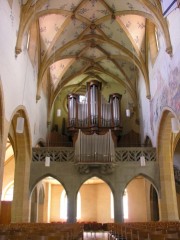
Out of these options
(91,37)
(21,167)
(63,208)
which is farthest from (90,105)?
(63,208)

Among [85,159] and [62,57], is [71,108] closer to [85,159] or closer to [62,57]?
[62,57]

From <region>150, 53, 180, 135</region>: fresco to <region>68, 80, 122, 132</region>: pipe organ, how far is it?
3.62 metres

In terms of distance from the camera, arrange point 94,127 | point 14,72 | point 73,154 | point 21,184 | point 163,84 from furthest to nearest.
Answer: point 94,127 → point 73,154 → point 21,184 → point 163,84 → point 14,72

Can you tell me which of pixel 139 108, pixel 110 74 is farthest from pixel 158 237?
pixel 110 74

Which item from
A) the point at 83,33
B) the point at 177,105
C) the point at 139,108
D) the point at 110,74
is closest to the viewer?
the point at 177,105

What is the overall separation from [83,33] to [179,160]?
11.4 m

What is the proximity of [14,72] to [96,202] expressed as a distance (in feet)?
53.2

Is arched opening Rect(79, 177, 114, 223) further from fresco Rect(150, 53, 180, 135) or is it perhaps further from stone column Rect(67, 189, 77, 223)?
fresco Rect(150, 53, 180, 135)

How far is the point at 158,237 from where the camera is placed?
3.74 meters

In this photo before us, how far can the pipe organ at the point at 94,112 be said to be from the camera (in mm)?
20234

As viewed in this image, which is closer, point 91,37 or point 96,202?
point 91,37

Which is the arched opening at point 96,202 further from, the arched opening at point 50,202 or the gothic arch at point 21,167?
the gothic arch at point 21,167

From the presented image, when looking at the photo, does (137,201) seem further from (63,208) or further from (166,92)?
(166,92)

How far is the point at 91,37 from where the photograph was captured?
19438 mm
